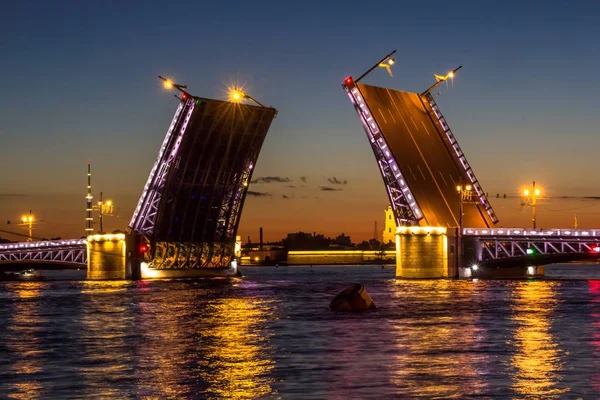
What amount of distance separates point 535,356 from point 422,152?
55.7m

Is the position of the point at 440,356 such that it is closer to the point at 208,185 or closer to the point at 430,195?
the point at 208,185

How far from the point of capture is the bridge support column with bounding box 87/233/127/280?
84.2m

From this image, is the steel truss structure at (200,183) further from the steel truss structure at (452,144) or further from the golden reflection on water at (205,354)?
the golden reflection on water at (205,354)

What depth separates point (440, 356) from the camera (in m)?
23.6

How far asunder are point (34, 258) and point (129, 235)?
16.7 m

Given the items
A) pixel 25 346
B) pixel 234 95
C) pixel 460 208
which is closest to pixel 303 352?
pixel 25 346

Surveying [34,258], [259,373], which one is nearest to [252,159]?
[34,258]

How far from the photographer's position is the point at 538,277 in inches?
3789

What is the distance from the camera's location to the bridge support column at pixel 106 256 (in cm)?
8425

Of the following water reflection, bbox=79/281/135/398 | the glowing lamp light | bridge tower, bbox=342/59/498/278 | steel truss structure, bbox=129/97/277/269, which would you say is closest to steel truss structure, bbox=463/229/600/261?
bridge tower, bbox=342/59/498/278

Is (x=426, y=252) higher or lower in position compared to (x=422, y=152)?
lower

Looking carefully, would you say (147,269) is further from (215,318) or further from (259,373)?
(259,373)

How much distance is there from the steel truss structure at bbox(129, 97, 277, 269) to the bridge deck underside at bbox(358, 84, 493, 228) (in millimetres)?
8171

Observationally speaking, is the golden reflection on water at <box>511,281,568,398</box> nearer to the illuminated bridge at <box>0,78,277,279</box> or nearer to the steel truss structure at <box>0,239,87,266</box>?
the illuminated bridge at <box>0,78,277,279</box>
